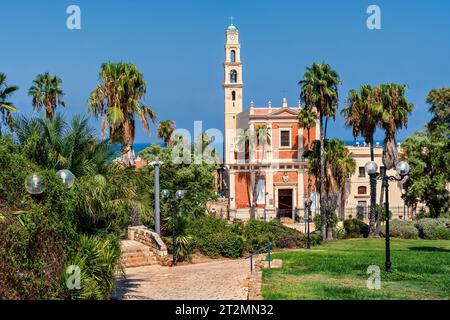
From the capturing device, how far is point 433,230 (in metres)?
34.0

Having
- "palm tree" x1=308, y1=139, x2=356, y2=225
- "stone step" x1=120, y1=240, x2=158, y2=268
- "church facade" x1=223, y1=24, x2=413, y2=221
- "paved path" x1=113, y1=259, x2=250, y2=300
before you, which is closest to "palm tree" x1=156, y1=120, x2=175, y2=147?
"church facade" x1=223, y1=24, x2=413, y2=221

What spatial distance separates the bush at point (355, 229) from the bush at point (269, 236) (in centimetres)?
912

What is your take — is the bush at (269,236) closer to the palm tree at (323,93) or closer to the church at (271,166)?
the palm tree at (323,93)

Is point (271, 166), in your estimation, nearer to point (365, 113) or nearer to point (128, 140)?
point (365, 113)

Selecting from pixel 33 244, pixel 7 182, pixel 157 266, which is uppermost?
pixel 7 182

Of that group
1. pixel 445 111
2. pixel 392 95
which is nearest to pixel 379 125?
pixel 392 95

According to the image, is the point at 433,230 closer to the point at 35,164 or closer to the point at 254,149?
the point at 254,149

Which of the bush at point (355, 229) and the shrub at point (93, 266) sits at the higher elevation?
the shrub at point (93, 266)

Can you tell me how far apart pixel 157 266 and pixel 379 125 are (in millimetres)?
19867

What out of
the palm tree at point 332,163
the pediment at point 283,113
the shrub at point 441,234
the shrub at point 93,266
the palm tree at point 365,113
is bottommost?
Answer: the shrub at point 441,234

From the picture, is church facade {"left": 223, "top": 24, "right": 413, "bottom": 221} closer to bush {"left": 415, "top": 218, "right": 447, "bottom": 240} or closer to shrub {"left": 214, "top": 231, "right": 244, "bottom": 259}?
bush {"left": 415, "top": 218, "right": 447, "bottom": 240}

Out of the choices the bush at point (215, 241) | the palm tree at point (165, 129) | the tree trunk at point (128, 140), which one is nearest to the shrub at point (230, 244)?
the bush at point (215, 241)

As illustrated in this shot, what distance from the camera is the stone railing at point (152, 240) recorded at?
20.4 metres

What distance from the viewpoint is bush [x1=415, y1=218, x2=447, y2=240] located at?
3394 cm
